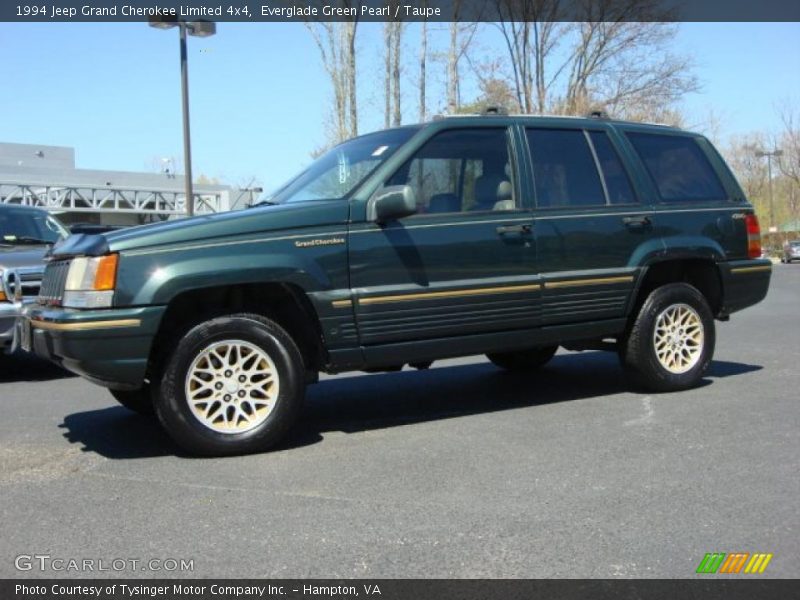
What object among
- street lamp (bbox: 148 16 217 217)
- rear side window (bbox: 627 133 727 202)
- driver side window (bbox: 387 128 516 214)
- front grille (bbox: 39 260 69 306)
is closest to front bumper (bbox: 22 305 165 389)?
front grille (bbox: 39 260 69 306)

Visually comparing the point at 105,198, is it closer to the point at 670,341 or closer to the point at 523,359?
the point at 523,359

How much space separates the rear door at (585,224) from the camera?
5762 mm

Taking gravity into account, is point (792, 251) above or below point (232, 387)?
below

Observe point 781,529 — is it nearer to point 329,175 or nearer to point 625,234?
point 625,234

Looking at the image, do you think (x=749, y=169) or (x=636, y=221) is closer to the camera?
(x=636, y=221)

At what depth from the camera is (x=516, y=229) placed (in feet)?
18.4

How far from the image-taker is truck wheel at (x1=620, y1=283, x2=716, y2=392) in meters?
6.24

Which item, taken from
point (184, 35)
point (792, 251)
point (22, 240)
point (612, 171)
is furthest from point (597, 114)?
point (792, 251)

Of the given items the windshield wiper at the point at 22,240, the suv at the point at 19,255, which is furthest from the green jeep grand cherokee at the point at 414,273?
the windshield wiper at the point at 22,240

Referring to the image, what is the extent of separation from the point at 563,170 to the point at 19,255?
17.6ft

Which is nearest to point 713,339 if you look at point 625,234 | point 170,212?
point 625,234

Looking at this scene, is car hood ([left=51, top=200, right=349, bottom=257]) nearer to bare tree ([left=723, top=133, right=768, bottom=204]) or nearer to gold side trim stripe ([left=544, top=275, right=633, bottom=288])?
gold side trim stripe ([left=544, top=275, right=633, bottom=288])

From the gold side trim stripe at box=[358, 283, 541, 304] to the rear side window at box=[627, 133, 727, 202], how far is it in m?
1.63
